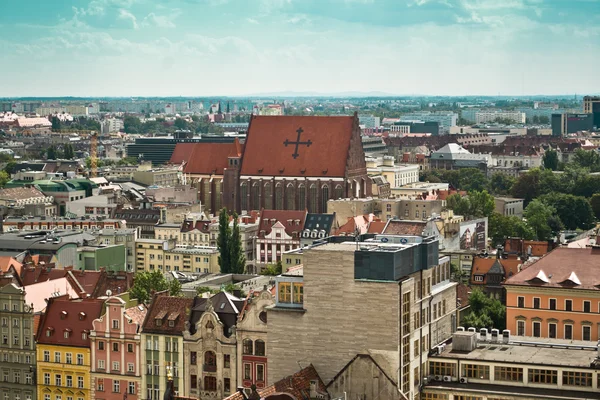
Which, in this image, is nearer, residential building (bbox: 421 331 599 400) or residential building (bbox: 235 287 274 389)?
residential building (bbox: 421 331 599 400)

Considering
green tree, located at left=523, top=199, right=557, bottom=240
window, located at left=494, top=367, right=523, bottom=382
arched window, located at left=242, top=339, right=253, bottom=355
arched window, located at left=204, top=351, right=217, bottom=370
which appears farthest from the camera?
green tree, located at left=523, top=199, right=557, bottom=240

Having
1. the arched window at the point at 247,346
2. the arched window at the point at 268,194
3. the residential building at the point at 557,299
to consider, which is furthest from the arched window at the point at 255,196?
the arched window at the point at 247,346

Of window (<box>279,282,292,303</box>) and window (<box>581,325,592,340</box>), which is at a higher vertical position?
window (<box>279,282,292,303</box>)

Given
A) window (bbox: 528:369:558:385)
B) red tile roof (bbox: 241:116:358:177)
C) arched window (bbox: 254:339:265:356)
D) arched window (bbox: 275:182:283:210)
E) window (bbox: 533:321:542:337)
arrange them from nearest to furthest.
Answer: window (bbox: 528:369:558:385), arched window (bbox: 254:339:265:356), window (bbox: 533:321:542:337), red tile roof (bbox: 241:116:358:177), arched window (bbox: 275:182:283:210)

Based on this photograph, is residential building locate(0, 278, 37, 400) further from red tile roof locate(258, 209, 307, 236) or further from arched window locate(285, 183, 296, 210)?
arched window locate(285, 183, 296, 210)

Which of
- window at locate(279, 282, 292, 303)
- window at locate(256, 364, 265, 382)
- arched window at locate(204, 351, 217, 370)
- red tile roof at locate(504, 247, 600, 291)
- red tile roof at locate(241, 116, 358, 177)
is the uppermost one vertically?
red tile roof at locate(241, 116, 358, 177)

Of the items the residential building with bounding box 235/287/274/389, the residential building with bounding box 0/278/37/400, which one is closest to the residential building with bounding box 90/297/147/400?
the residential building with bounding box 0/278/37/400
